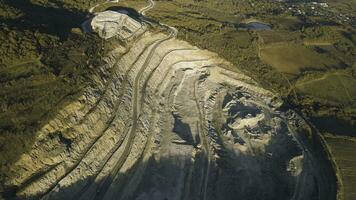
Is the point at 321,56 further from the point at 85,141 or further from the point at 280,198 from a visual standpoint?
the point at 85,141

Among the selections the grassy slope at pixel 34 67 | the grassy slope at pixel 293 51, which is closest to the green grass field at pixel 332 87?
the grassy slope at pixel 293 51

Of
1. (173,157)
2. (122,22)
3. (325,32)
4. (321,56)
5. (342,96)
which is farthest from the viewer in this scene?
(325,32)

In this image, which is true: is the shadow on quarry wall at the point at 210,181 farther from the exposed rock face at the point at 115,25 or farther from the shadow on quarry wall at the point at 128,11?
the shadow on quarry wall at the point at 128,11

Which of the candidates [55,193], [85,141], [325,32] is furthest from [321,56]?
[55,193]

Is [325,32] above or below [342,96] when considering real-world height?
above

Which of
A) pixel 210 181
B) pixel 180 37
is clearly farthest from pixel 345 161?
pixel 180 37
